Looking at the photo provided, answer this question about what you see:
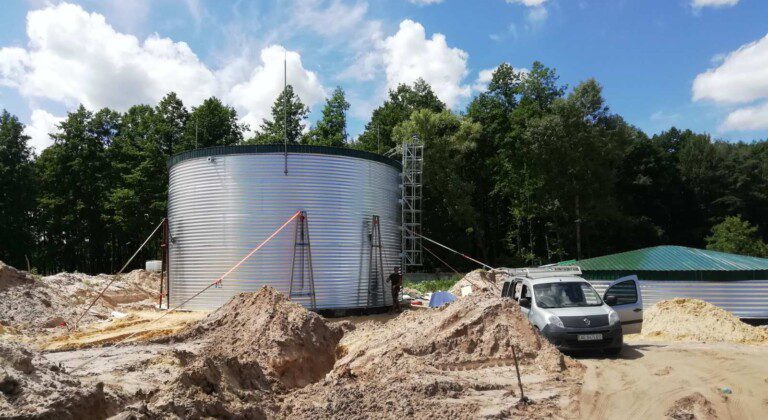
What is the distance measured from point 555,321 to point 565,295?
123 cm

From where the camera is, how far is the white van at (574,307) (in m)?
12.4

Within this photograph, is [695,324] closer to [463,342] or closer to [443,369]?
[463,342]

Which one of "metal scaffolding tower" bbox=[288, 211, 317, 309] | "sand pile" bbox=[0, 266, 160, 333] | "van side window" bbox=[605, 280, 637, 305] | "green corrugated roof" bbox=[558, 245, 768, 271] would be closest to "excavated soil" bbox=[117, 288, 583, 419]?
"van side window" bbox=[605, 280, 637, 305]

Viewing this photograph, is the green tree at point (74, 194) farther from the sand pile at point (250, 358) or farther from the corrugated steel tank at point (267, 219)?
the sand pile at point (250, 358)

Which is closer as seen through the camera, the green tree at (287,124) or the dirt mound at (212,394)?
the dirt mound at (212,394)

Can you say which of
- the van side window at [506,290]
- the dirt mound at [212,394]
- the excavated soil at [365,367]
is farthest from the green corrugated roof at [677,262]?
the dirt mound at [212,394]

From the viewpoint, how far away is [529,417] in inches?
316

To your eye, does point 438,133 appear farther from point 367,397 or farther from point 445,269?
point 367,397

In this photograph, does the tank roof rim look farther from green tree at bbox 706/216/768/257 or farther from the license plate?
green tree at bbox 706/216/768/257

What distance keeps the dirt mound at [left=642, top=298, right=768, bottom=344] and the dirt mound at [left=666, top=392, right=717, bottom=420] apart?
9950 mm

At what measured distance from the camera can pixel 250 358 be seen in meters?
12.0

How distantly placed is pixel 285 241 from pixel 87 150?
37494 millimetres

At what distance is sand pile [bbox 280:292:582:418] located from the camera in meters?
8.47

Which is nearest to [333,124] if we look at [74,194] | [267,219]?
[74,194]
